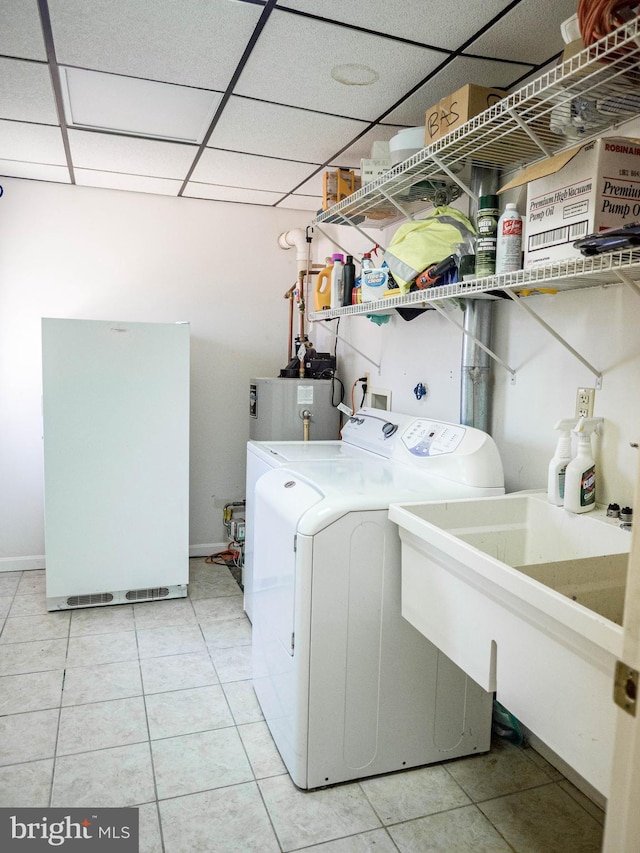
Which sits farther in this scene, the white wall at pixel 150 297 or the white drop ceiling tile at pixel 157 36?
the white wall at pixel 150 297

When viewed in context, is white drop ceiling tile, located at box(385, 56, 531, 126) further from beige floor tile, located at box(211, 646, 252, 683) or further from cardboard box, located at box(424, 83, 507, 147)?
beige floor tile, located at box(211, 646, 252, 683)

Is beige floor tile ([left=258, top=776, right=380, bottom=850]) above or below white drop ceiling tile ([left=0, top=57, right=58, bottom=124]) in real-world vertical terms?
below

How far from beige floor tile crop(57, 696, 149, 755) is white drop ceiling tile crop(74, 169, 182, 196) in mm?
2707

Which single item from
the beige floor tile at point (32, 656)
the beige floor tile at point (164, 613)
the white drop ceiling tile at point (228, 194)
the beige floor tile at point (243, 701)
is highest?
the white drop ceiling tile at point (228, 194)

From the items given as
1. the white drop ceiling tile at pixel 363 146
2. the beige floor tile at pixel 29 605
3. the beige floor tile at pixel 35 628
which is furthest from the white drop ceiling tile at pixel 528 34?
the beige floor tile at pixel 29 605

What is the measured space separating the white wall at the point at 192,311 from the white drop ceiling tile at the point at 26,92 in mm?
1110

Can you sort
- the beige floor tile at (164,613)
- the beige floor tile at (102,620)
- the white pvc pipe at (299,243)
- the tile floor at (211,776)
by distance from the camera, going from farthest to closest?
1. the white pvc pipe at (299,243)
2. the beige floor tile at (164,613)
3. the beige floor tile at (102,620)
4. the tile floor at (211,776)

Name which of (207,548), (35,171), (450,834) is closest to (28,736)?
(450,834)

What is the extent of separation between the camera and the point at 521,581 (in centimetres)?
117

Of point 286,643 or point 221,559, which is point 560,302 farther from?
point 221,559

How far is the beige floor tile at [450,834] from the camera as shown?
1.66 metres

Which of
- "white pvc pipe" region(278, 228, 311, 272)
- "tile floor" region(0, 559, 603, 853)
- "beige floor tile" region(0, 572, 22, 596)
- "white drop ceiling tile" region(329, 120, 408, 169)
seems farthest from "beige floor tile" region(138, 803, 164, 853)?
"white pvc pipe" region(278, 228, 311, 272)

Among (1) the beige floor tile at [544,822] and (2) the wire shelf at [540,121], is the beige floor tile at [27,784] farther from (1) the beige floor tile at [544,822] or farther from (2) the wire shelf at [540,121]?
(2) the wire shelf at [540,121]

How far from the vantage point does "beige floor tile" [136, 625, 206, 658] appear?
2.77 meters
